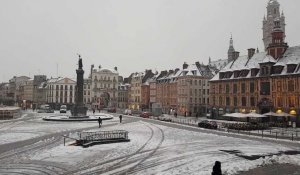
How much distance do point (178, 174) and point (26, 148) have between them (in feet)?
50.8

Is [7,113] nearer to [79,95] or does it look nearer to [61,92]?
[79,95]

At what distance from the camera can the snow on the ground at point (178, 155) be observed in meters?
20.5

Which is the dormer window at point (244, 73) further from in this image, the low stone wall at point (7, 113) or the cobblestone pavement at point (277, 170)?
the low stone wall at point (7, 113)

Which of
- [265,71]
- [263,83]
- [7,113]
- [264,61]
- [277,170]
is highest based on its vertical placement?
[264,61]

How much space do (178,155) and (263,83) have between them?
40403 millimetres

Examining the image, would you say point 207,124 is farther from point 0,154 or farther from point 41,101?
point 41,101

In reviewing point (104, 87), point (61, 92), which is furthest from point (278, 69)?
point (61, 92)

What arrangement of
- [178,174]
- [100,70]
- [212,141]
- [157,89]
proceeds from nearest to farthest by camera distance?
[178,174]
[212,141]
[157,89]
[100,70]

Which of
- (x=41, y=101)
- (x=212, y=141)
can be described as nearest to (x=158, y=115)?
(x=212, y=141)

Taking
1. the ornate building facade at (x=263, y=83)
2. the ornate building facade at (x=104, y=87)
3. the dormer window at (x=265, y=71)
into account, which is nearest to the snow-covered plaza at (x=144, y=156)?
the ornate building facade at (x=263, y=83)

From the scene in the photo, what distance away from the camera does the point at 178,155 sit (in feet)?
80.3

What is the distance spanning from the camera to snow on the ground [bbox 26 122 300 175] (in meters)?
20.5

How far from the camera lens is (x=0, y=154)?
24625 millimetres

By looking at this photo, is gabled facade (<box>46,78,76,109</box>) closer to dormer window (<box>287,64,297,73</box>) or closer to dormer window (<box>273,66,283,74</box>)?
dormer window (<box>273,66,283,74</box>)
